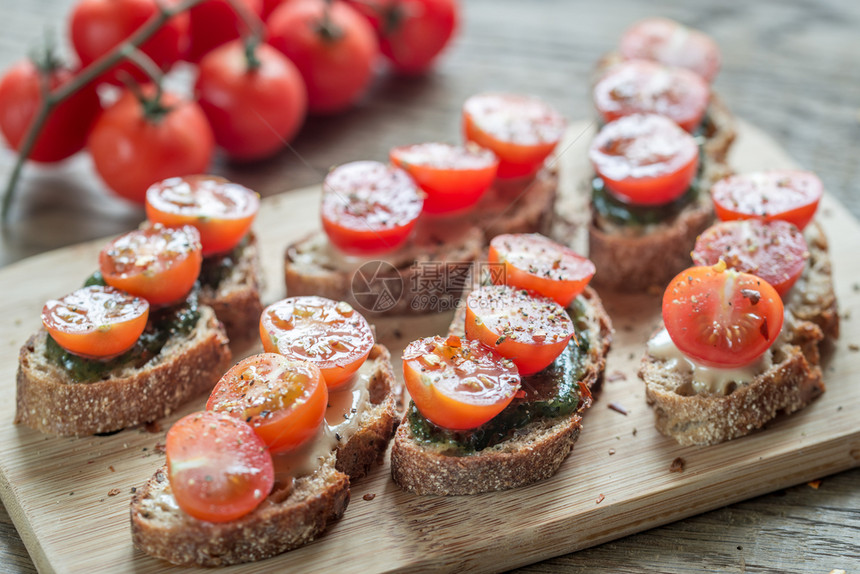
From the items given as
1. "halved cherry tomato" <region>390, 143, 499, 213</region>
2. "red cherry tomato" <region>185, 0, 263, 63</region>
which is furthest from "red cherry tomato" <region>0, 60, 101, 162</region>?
"halved cherry tomato" <region>390, 143, 499, 213</region>

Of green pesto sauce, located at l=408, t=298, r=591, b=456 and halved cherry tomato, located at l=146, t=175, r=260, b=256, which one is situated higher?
halved cherry tomato, located at l=146, t=175, r=260, b=256

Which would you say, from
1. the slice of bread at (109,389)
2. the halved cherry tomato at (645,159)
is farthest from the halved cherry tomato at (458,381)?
the halved cherry tomato at (645,159)

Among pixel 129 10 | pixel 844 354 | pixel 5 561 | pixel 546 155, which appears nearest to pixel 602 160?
pixel 546 155

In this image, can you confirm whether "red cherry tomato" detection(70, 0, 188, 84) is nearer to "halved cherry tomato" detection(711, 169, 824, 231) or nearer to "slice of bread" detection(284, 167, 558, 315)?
"slice of bread" detection(284, 167, 558, 315)

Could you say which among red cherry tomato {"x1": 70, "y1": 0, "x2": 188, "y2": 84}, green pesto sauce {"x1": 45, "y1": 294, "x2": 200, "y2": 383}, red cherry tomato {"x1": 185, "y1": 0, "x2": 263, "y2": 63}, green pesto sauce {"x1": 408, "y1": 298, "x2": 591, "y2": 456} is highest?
red cherry tomato {"x1": 70, "y1": 0, "x2": 188, "y2": 84}

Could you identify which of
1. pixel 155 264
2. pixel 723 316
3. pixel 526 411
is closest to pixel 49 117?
pixel 155 264

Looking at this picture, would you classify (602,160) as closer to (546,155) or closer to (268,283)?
(546,155)
